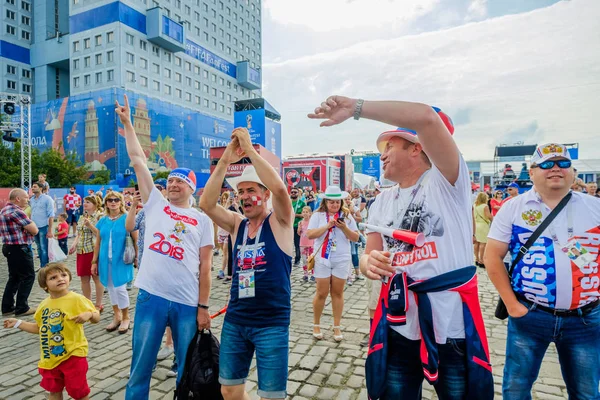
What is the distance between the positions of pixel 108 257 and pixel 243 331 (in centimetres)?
348

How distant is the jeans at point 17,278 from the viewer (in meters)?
5.86

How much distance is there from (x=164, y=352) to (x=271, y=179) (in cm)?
292

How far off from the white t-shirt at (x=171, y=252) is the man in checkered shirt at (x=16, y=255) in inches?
163

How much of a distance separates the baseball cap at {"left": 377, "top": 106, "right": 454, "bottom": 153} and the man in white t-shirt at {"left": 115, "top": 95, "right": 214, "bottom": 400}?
6.38 feet

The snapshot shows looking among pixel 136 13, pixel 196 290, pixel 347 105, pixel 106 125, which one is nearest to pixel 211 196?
pixel 196 290

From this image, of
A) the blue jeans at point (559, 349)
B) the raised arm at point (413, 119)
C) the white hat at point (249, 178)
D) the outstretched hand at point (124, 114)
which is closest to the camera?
the raised arm at point (413, 119)

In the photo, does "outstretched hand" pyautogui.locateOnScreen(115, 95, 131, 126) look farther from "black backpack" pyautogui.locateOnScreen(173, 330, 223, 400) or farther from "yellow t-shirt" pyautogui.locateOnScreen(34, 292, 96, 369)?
"black backpack" pyautogui.locateOnScreen(173, 330, 223, 400)

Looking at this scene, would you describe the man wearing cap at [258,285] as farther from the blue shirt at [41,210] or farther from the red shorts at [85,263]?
the blue shirt at [41,210]

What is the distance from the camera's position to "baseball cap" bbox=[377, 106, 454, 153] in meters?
1.76

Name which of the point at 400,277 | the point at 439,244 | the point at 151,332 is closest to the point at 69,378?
the point at 151,332

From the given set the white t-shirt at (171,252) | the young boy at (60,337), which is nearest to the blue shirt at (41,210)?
the young boy at (60,337)

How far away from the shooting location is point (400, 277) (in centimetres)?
181

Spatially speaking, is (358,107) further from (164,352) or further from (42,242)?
(42,242)

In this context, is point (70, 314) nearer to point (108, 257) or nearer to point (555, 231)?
point (108, 257)
